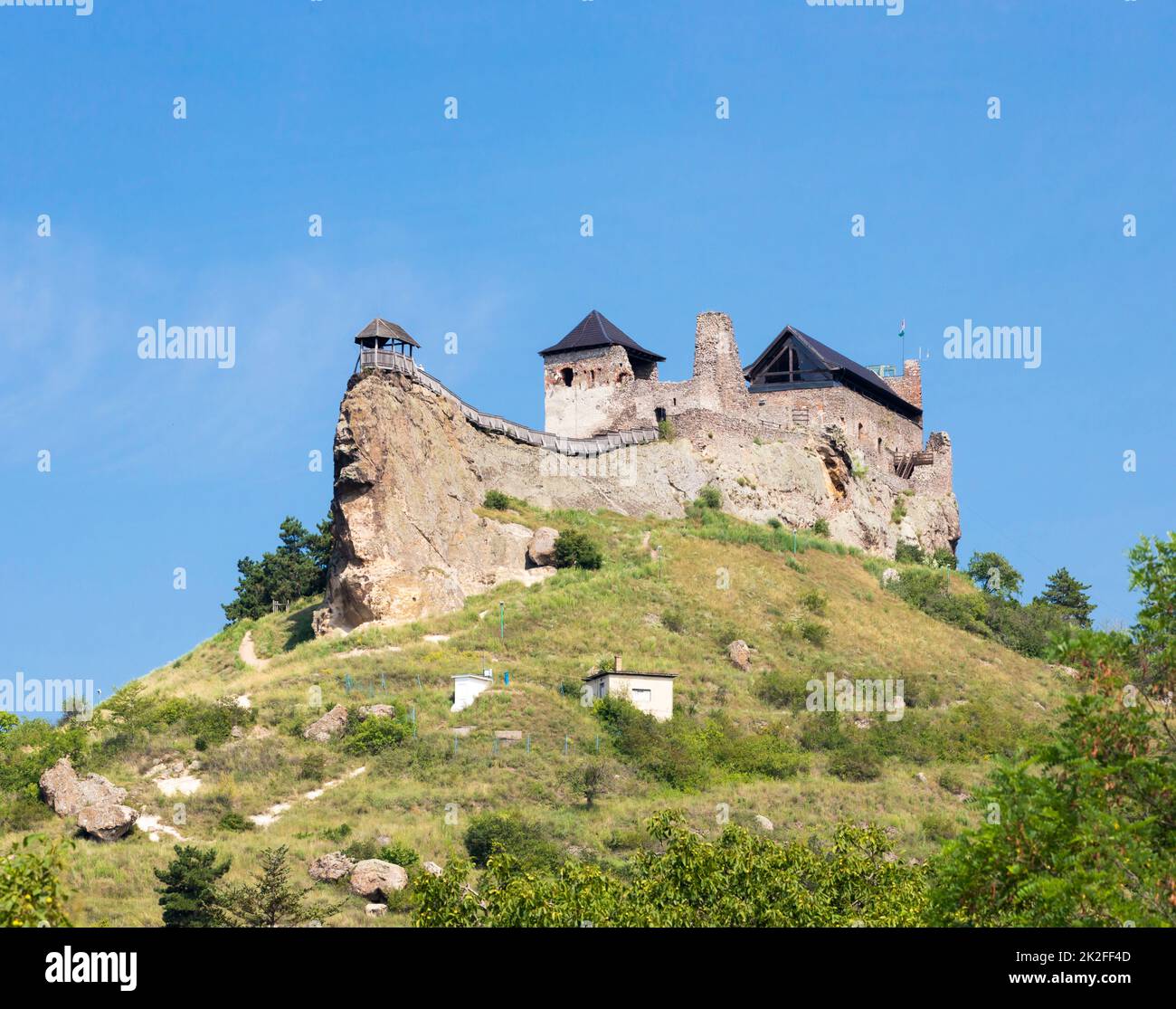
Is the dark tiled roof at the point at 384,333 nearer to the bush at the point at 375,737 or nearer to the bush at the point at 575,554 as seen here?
the bush at the point at 575,554

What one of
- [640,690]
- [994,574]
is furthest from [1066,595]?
[640,690]

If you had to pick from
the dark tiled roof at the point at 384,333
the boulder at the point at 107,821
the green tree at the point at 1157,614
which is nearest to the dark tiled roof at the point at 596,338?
the dark tiled roof at the point at 384,333

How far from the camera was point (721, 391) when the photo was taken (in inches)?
2820

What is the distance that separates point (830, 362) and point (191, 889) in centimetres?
4768

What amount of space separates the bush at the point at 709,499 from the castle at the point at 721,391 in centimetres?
304

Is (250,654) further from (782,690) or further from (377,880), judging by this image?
(377,880)

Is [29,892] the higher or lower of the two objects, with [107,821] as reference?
higher

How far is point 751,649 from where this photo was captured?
5697 centimetres

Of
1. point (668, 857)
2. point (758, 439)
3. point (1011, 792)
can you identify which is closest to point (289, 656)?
point (758, 439)

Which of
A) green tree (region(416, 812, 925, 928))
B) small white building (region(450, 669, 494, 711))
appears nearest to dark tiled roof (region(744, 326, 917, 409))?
small white building (region(450, 669, 494, 711))

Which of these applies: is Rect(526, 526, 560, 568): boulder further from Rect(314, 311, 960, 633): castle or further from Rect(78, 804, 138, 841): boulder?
Rect(78, 804, 138, 841): boulder

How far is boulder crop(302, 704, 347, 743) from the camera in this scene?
153 feet

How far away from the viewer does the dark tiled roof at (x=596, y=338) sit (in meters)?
73.4
